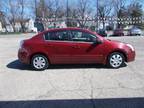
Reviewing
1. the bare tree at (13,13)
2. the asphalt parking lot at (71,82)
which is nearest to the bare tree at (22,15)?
the bare tree at (13,13)

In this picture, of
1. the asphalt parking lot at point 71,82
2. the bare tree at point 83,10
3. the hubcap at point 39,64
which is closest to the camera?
the asphalt parking lot at point 71,82

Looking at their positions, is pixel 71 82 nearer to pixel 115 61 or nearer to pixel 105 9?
pixel 115 61

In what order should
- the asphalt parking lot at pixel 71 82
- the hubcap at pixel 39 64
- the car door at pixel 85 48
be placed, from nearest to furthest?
the asphalt parking lot at pixel 71 82, the car door at pixel 85 48, the hubcap at pixel 39 64

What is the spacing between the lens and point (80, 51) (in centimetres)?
1031

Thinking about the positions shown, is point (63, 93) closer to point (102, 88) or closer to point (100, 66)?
point (102, 88)

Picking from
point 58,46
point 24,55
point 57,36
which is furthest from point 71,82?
point 24,55

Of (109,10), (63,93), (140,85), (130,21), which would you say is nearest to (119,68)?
(140,85)

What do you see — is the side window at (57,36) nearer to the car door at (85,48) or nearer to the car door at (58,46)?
the car door at (58,46)

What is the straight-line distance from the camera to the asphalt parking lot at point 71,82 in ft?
23.2

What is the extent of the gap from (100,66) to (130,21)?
4682 centimetres

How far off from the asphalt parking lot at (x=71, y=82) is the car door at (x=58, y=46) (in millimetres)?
394

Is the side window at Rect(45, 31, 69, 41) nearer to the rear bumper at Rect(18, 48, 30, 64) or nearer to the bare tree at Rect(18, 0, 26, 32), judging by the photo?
the rear bumper at Rect(18, 48, 30, 64)

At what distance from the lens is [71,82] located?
8.40 metres

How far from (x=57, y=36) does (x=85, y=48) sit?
3.59ft
